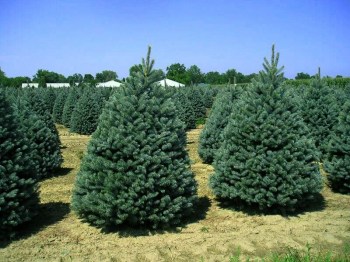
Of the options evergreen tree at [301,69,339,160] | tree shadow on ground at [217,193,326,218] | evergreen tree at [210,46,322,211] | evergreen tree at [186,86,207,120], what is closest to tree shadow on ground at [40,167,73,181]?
tree shadow on ground at [217,193,326,218]

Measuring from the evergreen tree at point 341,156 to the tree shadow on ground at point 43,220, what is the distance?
5618 millimetres

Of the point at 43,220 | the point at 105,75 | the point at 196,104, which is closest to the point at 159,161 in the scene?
the point at 43,220

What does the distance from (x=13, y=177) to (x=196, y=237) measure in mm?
2875

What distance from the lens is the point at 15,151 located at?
583 cm

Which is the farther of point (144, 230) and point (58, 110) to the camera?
point (58, 110)

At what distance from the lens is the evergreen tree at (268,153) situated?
6500mm

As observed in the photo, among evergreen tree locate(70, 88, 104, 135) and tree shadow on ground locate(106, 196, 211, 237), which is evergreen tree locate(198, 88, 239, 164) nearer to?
tree shadow on ground locate(106, 196, 211, 237)

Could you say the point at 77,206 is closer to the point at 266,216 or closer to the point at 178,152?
the point at 178,152

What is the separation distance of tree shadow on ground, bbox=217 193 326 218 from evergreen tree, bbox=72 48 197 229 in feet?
4.39

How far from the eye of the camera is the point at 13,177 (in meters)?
5.51

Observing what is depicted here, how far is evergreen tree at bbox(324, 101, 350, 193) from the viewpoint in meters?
7.99

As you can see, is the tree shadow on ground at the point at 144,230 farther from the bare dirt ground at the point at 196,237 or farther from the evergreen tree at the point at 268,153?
the evergreen tree at the point at 268,153

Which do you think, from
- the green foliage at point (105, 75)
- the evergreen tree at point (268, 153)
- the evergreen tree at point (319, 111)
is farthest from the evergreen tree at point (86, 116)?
the green foliage at point (105, 75)

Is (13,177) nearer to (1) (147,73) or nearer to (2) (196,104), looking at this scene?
(1) (147,73)
